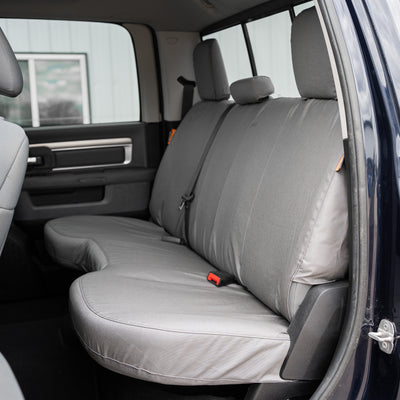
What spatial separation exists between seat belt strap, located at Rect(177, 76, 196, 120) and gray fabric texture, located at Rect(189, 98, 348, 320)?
84 cm

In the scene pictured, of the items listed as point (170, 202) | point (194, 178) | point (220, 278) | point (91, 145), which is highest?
point (91, 145)

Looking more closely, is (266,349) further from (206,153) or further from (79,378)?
(206,153)

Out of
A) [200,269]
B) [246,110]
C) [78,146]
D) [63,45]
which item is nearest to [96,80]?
[63,45]

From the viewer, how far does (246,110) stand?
2344 millimetres

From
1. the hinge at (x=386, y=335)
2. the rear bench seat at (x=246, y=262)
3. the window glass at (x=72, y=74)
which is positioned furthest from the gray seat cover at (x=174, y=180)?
the hinge at (x=386, y=335)

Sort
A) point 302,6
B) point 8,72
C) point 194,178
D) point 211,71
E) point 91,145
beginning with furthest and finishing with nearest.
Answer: point 91,145 < point 211,71 < point 194,178 < point 302,6 < point 8,72

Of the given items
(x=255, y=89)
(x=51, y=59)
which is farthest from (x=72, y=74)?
(x=255, y=89)

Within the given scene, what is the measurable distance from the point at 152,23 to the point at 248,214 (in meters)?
1.57

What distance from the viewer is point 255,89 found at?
224 cm

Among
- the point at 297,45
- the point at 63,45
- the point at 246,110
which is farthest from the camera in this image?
the point at 63,45

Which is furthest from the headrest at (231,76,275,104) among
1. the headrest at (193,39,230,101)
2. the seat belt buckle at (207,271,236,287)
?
the seat belt buckle at (207,271,236,287)

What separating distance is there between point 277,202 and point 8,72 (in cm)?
83

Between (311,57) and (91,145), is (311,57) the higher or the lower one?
the higher one

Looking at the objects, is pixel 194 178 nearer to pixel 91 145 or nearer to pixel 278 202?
pixel 91 145
